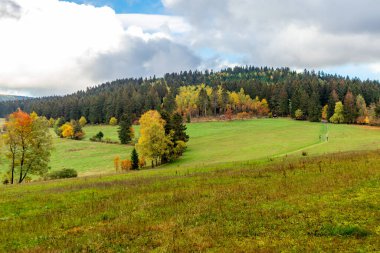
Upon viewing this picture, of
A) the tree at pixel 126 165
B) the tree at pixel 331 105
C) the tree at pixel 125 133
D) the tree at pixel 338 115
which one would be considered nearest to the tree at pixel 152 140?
the tree at pixel 126 165

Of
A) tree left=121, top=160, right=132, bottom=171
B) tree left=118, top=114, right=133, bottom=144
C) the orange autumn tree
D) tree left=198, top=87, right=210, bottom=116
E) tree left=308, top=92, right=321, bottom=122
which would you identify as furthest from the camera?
tree left=198, top=87, right=210, bottom=116

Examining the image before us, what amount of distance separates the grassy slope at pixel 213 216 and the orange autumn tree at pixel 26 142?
33525 mm

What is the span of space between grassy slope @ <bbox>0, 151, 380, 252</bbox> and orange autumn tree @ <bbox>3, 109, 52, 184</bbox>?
33.5 m

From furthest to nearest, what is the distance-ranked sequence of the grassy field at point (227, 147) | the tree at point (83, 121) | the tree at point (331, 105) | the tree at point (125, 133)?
the tree at point (83, 121)
the tree at point (331, 105)
the tree at point (125, 133)
the grassy field at point (227, 147)

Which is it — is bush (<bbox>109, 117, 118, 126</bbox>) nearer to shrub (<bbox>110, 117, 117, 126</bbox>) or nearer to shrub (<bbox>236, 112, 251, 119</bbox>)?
shrub (<bbox>110, 117, 117, 126</bbox>)

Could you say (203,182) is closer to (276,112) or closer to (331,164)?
(331,164)

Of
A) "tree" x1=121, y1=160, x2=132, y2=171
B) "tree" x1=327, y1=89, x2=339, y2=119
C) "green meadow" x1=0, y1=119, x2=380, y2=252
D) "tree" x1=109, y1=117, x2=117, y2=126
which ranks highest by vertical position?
"tree" x1=327, y1=89, x2=339, y2=119

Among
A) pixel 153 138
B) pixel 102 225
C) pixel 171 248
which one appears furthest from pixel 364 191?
pixel 153 138

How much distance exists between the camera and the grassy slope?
11000 mm

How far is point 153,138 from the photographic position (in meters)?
76.6

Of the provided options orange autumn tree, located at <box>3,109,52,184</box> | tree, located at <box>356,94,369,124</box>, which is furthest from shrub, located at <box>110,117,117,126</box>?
orange autumn tree, located at <box>3,109,52,184</box>

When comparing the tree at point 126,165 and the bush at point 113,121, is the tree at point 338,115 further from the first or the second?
the bush at point 113,121

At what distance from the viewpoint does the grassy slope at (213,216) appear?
1100cm

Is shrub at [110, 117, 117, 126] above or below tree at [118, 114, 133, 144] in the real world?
above
